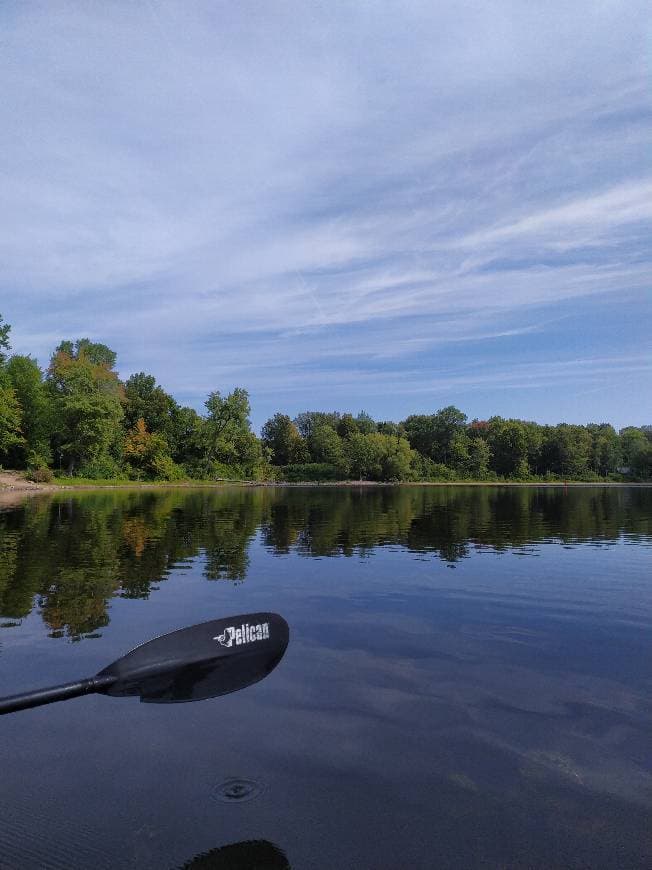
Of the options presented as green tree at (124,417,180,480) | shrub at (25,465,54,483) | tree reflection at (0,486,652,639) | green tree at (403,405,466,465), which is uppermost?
green tree at (403,405,466,465)

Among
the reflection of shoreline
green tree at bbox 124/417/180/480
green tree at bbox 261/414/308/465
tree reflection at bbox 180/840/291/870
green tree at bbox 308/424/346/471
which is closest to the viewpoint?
tree reflection at bbox 180/840/291/870

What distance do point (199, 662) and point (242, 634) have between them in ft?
1.83

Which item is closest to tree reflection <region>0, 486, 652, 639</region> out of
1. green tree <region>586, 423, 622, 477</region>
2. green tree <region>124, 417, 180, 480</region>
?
green tree <region>124, 417, 180, 480</region>

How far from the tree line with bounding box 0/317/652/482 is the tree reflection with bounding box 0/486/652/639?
31600mm

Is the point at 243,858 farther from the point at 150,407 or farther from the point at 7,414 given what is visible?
the point at 150,407

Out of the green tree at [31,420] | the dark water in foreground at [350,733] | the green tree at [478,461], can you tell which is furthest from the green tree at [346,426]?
the dark water in foreground at [350,733]

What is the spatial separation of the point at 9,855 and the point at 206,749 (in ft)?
7.75

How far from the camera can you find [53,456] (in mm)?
79812

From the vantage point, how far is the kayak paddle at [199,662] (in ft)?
20.1

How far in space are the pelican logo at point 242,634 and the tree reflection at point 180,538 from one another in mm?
6028

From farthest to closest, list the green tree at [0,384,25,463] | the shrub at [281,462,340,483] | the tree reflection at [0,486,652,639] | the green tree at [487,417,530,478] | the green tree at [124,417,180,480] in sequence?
the green tree at [487,417,530,478]
the shrub at [281,462,340,483]
the green tree at [124,417,180,480]
the green tree at [0,384,25,463]
the tree reflection at [0,486,652,639]

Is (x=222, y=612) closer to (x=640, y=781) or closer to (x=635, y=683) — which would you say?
(x=635, y=683)

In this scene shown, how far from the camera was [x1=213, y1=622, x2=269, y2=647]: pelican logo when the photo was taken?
6.66 m

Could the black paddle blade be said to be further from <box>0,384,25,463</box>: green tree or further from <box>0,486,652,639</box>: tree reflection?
<box>0,384,25,463</box>: green tree
